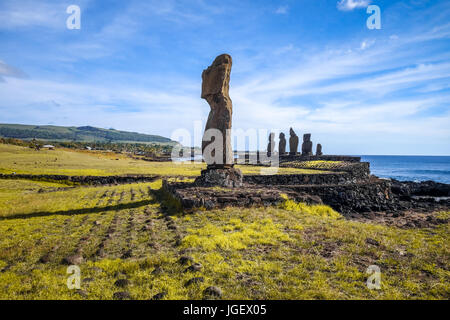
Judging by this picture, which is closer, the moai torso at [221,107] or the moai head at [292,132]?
the moai torso at [221,107]

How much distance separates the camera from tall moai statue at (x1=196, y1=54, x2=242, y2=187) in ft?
50.3

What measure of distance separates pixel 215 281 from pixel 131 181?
24421 mm

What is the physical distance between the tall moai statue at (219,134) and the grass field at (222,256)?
15.7 ft

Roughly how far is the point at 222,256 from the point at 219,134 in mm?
10095

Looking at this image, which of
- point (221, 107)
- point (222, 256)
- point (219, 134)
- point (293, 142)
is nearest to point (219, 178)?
point (219, 134)

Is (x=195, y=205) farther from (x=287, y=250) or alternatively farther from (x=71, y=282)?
(x=71, y=282)

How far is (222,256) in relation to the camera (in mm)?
6105

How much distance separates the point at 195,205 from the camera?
35.4 feet

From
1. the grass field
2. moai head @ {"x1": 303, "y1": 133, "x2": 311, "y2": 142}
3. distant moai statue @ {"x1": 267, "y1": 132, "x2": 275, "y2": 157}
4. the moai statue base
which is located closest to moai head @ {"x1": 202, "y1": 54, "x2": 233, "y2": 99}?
the moai statue base

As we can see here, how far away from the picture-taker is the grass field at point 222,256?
15.1 feet

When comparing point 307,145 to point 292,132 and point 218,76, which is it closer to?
point 292,132

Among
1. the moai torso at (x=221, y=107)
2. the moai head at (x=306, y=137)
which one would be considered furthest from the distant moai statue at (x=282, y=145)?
the moai torso at (x=221, y=107)

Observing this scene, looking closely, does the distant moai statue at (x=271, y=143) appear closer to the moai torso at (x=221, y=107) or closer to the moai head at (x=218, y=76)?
the moai head at (x=218, y=76)
